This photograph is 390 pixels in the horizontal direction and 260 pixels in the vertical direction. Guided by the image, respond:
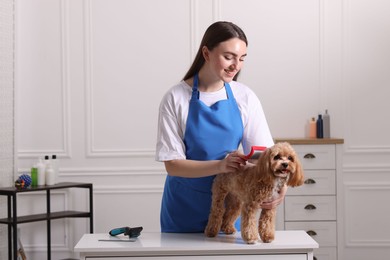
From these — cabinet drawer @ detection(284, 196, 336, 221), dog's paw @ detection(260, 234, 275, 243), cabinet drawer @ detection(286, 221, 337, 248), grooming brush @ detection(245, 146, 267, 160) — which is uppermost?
grooming brush @ detection(245, 146, 267, 160)

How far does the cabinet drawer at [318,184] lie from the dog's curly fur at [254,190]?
8.09ft

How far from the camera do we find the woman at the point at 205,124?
2332mm

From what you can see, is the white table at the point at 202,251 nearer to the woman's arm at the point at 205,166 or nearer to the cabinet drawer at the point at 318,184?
the woman's arm at the point at 205,166

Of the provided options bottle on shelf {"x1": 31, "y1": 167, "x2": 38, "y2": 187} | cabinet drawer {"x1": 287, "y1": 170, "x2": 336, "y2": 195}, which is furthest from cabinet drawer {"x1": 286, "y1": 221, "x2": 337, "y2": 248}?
bottle on shelf {"x1": 31, "y1": 167, "x2": 38, "y2": 187}

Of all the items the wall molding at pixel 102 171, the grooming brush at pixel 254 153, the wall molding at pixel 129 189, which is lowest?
the wall molding at pixel 129 189

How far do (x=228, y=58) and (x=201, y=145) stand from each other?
335 millimetres

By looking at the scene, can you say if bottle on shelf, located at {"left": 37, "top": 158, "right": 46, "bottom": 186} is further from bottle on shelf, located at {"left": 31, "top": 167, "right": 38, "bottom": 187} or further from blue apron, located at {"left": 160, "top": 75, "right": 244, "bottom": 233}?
blue apron, located at {"left": 160, "top": 75, "right": 244, "bottom": 233}

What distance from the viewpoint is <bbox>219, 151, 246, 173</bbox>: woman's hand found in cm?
224

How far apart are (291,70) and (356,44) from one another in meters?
0.54

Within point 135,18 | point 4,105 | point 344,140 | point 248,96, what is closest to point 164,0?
point 135,18

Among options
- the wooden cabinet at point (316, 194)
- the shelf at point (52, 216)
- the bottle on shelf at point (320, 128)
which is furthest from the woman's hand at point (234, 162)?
the bottle on shelf at point (320, 128)

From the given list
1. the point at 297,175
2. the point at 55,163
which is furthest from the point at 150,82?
the point at 297,175

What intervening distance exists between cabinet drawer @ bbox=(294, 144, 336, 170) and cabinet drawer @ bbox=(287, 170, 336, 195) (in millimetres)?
40

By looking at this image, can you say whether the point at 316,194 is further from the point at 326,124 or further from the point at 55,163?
the point at 55,163
